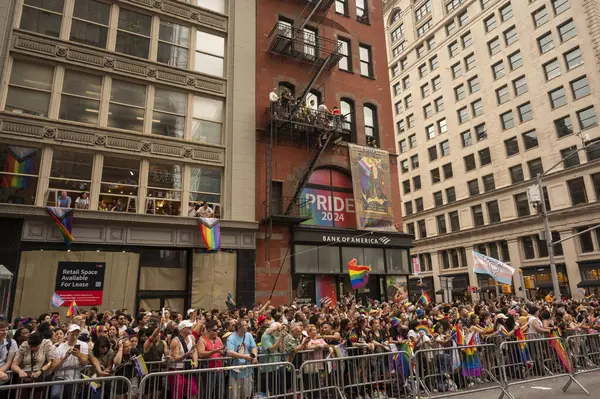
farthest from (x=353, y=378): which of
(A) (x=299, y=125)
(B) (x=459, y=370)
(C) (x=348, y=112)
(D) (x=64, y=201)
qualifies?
(C) (x=348, y=112)

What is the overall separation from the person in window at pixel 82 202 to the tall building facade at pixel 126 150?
67 mm

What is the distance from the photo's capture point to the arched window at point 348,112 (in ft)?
77.0

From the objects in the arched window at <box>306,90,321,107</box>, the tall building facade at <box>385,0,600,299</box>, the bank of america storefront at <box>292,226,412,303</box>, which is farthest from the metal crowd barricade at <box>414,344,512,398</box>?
the tall building facade at <box>385,0,600,299</box>

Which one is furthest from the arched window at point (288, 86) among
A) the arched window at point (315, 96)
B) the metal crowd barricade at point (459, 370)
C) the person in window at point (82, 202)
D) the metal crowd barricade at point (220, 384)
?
the metal crowd barricade at point (220, 384)

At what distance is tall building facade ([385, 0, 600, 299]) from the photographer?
37000 mm

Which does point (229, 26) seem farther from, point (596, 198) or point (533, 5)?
point (533, 5)

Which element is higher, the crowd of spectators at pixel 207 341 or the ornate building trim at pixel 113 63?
the ornate building trim at pixel 113 63

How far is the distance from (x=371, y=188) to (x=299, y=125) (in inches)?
219

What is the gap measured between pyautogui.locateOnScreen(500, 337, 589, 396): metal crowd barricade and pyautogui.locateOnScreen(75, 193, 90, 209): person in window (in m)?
15.4

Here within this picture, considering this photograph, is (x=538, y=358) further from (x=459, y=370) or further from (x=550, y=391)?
(x=459, y=370)

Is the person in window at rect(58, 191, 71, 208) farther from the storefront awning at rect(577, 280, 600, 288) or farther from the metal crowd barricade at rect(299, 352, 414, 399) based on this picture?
the storefront awning at rect(577, 280, 600, 288)

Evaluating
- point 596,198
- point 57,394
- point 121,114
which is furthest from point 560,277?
point 57,394

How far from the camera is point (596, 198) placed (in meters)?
35.4

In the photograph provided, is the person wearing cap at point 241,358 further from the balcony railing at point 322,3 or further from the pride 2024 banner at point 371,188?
the balcony railing at point 322,3
